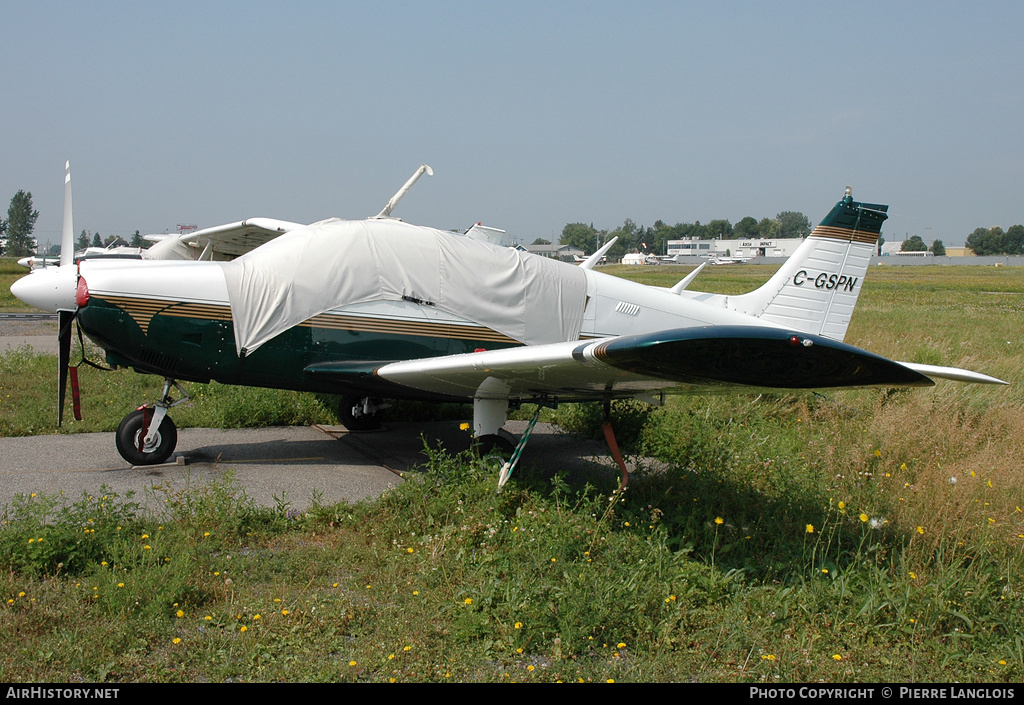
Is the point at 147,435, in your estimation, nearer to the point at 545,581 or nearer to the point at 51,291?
the point at 51,291

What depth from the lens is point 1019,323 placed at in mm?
18672

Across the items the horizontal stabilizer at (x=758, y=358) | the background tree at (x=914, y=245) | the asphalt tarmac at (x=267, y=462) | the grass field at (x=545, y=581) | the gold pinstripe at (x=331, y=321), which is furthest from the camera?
the background tree at (x=914, y=245)

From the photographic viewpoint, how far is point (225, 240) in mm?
12672

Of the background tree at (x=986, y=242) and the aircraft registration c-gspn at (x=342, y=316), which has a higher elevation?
the background tree at (x=986, y=242)

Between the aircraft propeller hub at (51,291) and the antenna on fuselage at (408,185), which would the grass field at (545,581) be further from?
the antenna on fuselage at (408,185)

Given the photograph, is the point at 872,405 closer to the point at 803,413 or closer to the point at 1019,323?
the point at 803,413

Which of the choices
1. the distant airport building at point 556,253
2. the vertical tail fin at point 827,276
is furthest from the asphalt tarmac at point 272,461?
the distant airport building at point 556,253

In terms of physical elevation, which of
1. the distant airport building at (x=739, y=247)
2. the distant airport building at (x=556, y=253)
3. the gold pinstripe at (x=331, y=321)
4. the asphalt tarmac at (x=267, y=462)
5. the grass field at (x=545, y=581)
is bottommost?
the asphalt tarmac at (x=267, y=462)

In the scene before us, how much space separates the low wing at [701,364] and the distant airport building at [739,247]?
13095 centimetres

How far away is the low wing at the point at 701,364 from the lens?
3.18m

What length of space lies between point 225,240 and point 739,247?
489 ft

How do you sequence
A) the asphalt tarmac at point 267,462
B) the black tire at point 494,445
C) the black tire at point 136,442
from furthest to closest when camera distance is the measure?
1. the black tire at point 136,442
2. the black tire at point 494,445
3. the asphalt tarmac at point 267,462

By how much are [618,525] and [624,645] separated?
1395 millimetres

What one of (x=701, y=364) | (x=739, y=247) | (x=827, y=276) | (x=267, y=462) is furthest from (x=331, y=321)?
(x=739, y=247)
